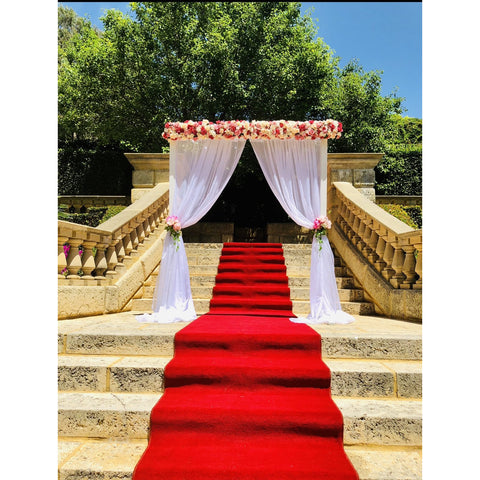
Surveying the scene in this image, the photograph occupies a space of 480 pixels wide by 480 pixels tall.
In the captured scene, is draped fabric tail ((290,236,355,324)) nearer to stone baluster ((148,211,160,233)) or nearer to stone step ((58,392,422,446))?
stone step ((58,392,422,446))

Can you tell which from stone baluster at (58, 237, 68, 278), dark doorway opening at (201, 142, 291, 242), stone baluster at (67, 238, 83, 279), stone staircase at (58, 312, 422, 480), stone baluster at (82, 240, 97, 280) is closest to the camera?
stone staircase at (58, 312, 422, 480)

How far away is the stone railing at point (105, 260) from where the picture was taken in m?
3.85

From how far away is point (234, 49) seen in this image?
926 cm

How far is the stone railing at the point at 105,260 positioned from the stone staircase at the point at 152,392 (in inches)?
22.0

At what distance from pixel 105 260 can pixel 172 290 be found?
91 centimetres

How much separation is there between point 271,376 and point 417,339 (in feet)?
4.49

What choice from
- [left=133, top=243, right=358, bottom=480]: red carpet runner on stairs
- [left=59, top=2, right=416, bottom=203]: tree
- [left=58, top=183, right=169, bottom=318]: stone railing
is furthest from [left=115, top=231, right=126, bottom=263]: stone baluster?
[left=59, top=2, right=416, bottom=203]: tree

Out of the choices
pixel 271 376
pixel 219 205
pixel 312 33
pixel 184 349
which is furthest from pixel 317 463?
pixel 312 33

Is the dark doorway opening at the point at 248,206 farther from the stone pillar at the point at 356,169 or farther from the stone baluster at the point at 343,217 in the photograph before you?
the stone baluster at the point at 343,217

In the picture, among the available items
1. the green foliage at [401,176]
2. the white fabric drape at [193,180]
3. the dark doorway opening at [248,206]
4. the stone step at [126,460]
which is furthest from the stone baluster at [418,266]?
the green foliage at [401,176]

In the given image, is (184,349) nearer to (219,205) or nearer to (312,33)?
(219,205)

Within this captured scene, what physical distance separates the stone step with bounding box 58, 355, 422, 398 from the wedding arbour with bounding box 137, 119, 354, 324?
4.54 feet

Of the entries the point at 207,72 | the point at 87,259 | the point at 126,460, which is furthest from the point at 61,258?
the point at 207,72

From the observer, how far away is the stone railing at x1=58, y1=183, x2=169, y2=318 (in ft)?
12.6
